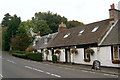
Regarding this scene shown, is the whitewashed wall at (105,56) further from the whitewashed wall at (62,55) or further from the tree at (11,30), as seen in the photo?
the tree at (11,30)

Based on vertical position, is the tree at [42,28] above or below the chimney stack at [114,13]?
above

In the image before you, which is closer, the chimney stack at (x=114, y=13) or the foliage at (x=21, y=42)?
the chimney stack at (x=114, y=13)

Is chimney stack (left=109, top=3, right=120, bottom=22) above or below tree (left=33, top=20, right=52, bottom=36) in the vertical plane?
below

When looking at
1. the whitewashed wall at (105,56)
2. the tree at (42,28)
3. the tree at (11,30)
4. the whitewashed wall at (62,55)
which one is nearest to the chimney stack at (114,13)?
the whitewashed wall at (105,56)

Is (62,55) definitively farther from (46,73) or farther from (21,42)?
(21,42)

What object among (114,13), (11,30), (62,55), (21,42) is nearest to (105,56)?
(114,13)

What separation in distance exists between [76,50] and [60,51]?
5629 millimetres

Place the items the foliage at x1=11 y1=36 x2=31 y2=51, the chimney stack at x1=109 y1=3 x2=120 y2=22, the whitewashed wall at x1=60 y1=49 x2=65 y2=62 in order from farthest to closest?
1. the foliage at x1=11 y1=36 x2=31 y2=51
2. the whitewashed wall at x1=60 y1=49 x2=65 y2=62
3. the chimney stack at x1=109 y1=3 x2=120 y2=22

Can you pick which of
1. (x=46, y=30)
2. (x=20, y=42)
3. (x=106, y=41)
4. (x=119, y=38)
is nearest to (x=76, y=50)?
(x=106, y=41)

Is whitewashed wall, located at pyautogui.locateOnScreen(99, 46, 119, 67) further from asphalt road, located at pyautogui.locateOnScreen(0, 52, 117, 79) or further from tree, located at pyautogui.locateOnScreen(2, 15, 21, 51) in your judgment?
tree, located at pyautogui.locateOnScreen(2, 15, 21, 51)

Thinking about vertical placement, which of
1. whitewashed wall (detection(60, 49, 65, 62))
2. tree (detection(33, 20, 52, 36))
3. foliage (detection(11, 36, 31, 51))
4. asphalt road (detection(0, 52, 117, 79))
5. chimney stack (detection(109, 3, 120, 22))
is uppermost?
tree (detection(33, 20, 52, 36))

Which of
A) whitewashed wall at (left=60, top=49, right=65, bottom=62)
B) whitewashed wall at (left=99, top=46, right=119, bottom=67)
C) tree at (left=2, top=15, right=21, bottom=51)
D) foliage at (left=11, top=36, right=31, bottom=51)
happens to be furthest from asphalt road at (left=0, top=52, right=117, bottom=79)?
tree at (left=2, top=15, right=21, bottom=51)

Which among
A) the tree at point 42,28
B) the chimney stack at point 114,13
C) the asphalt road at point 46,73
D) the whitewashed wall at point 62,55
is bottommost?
the asphalt road at point 46,73

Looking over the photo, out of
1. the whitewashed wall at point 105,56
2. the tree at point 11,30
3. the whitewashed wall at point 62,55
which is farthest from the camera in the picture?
the tree at point 11,30
